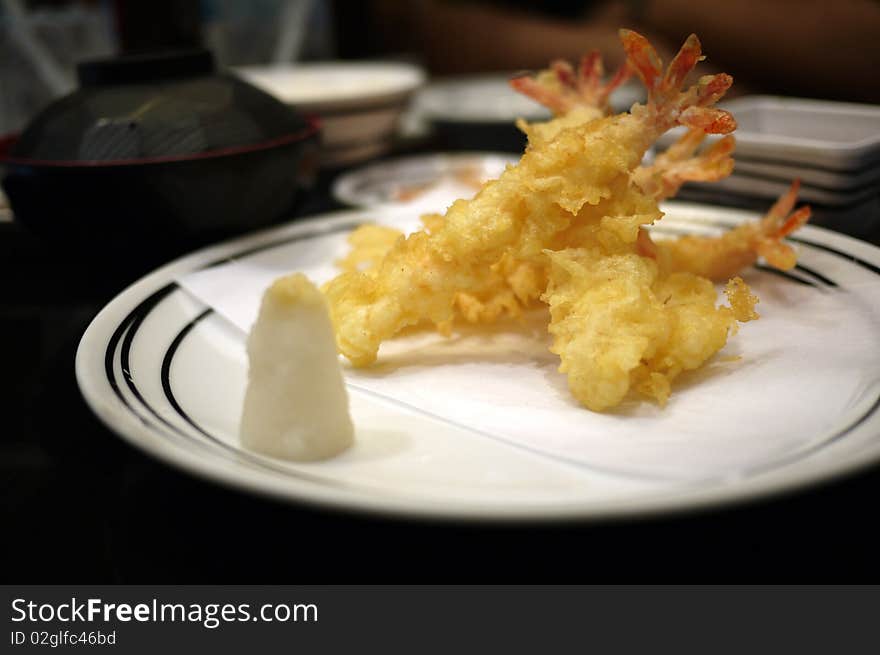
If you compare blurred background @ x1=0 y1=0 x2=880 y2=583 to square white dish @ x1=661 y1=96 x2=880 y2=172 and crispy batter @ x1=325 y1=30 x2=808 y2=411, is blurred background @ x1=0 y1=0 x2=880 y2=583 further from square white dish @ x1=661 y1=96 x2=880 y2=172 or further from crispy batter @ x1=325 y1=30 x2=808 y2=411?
crispy batter @ x1=325 y1=30 x2=808 y2=411

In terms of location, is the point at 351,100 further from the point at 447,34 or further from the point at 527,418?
the point at 447,34

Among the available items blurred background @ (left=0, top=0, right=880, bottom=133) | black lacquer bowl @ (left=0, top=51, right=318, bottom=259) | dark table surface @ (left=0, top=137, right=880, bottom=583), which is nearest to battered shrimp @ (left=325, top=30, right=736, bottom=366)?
dark table surface @ (left=0, top=137, right=880, bottom=583)

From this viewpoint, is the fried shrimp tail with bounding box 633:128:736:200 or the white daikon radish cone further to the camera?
the fried shrimp tail with bounding box 633:128:736:200

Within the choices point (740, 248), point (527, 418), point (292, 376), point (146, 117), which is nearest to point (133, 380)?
point (292, 376)

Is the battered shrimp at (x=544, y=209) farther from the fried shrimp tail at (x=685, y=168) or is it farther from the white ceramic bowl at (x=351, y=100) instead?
the white ceramic bowl at (x=351, y=100)

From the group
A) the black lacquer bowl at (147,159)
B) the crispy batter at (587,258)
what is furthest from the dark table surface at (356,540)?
the black lacquer bowl at (147,159)

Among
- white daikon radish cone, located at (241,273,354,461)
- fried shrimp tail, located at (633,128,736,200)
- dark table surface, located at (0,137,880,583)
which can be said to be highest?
fried shrimp tail, located at (633,128,736,200)
